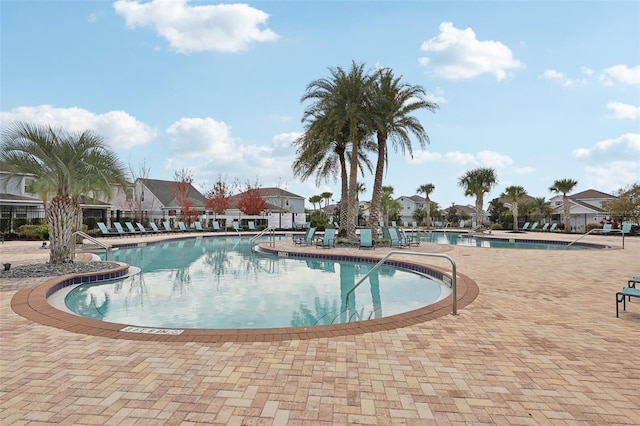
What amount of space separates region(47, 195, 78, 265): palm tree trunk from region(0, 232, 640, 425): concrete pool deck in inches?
207

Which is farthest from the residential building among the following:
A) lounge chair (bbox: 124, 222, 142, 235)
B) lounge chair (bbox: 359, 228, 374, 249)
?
lounge chair (bbox: 124, 222, 142, 235)

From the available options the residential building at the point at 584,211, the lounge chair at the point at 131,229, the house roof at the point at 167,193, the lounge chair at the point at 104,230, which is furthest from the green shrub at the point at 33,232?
the residential building at the point at 584,211

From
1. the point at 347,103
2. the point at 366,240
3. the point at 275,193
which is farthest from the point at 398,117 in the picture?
the point at 275,193

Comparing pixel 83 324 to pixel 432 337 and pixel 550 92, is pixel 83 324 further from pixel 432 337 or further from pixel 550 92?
pixel 550 92

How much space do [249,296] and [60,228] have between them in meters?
6.00

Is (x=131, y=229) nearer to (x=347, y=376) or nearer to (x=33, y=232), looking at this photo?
(x=33, y=232)

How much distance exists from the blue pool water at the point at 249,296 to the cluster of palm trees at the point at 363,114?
7.67m

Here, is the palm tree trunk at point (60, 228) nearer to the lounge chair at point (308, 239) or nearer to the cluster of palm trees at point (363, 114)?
the lounge chair at point (308, 239)

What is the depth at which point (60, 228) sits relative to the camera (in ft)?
32.5

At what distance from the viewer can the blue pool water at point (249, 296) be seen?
644 cm

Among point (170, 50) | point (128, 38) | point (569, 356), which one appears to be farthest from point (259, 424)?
point (170, 50)

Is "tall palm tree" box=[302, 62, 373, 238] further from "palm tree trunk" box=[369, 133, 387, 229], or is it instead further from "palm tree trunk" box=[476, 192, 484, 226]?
"palm tree trunk" box=[476, 192, 484, 226]

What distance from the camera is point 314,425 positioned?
8.44ft

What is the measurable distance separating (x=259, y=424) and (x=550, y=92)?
602 inches
